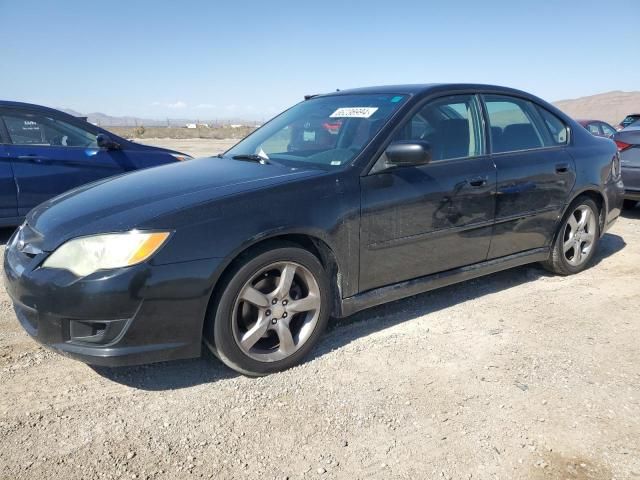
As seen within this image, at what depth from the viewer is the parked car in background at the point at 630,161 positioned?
6.70 m

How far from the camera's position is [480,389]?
2742 millimetres

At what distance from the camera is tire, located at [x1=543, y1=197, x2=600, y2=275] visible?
4.42 metres

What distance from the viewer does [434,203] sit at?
338cm

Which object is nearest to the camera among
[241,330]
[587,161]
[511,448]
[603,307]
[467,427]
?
[511,448]

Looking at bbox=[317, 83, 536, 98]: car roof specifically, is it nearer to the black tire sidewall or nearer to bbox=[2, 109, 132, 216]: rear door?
the black tire sidewall

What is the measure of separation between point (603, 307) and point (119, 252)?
3.48m

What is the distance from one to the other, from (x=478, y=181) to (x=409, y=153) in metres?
0.83

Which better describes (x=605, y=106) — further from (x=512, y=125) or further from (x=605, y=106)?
(x=512, y=125)

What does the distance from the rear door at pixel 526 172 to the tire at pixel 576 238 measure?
182 mm

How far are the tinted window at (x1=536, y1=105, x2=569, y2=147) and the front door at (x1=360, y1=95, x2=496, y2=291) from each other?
88 cm

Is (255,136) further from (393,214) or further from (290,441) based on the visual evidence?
(290,441)

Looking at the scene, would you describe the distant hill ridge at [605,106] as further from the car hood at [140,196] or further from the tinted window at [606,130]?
the car hood at [140,196]

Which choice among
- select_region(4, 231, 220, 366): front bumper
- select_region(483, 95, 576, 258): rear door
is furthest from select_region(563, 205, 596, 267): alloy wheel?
select_region(4, 231, 220, 366): front bumper

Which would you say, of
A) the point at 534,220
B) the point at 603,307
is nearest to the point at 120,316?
the point at 534,220
